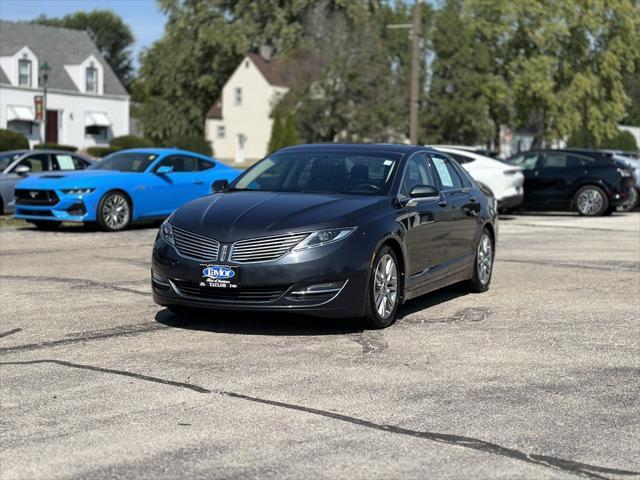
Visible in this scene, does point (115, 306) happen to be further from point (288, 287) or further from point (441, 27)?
point (441, 27)

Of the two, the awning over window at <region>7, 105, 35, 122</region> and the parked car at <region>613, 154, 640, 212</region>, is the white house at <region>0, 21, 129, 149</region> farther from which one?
the parked car at <region>613, 154, 640, 212</region>

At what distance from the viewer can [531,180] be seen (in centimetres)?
2688

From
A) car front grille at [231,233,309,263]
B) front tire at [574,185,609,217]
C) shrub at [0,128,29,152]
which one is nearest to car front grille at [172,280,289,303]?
car front grille at [231,233,309,263]

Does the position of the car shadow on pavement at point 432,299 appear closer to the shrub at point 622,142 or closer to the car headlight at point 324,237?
the car headlight at point 324,237

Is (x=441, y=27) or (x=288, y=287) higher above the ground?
(x=441, y=27)

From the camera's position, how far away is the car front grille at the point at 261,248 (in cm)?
842

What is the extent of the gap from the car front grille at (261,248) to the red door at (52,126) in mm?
59402

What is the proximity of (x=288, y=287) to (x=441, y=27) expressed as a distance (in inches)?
1949

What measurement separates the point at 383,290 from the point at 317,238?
32.4 inches

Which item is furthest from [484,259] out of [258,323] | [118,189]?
[118,189]

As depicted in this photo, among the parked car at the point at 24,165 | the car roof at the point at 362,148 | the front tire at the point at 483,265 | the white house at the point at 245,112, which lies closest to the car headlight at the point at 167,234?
the car roof at the point at 362,148

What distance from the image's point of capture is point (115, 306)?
33.1ft

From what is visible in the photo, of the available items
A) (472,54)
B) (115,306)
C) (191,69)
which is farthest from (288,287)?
(191,69)

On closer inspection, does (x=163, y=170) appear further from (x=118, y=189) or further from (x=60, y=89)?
(x=60, y=89)
